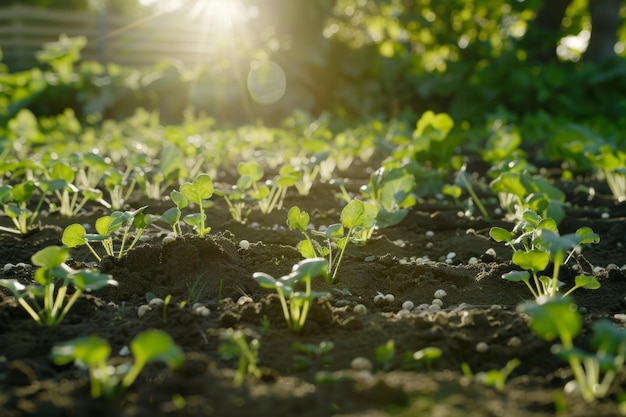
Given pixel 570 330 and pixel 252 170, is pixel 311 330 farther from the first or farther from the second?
pixel 252 170

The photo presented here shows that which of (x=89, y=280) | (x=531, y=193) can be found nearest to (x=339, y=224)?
(x=89, y=280)

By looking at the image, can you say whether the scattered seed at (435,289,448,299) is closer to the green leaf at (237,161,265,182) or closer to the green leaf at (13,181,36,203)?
the green leaf at (237,161,265,182)

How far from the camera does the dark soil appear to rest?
4.28ft

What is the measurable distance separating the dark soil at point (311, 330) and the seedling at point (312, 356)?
1cm

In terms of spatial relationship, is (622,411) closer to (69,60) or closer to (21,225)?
(21,225)

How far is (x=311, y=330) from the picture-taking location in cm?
175

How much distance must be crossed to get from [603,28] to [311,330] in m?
8.53

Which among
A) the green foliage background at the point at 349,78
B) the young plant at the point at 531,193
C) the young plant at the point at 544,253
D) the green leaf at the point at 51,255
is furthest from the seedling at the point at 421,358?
the green foliage background at the point at 349,78

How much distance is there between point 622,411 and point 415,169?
96.5 inches

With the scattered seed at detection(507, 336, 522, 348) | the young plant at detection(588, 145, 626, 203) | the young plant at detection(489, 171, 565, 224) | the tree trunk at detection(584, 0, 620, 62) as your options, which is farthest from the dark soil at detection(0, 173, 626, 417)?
the tree trunk at detection(584, 0, 620, 62)

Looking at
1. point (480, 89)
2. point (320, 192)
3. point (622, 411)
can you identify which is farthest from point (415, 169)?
point (480, 89)

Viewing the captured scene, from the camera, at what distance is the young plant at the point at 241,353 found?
4.73ft

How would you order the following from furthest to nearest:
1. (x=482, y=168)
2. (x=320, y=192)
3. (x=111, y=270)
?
(x=482, y=168) < (x=320, y=192) < (x=111, y=270)

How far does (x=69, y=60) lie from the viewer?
9.28m
